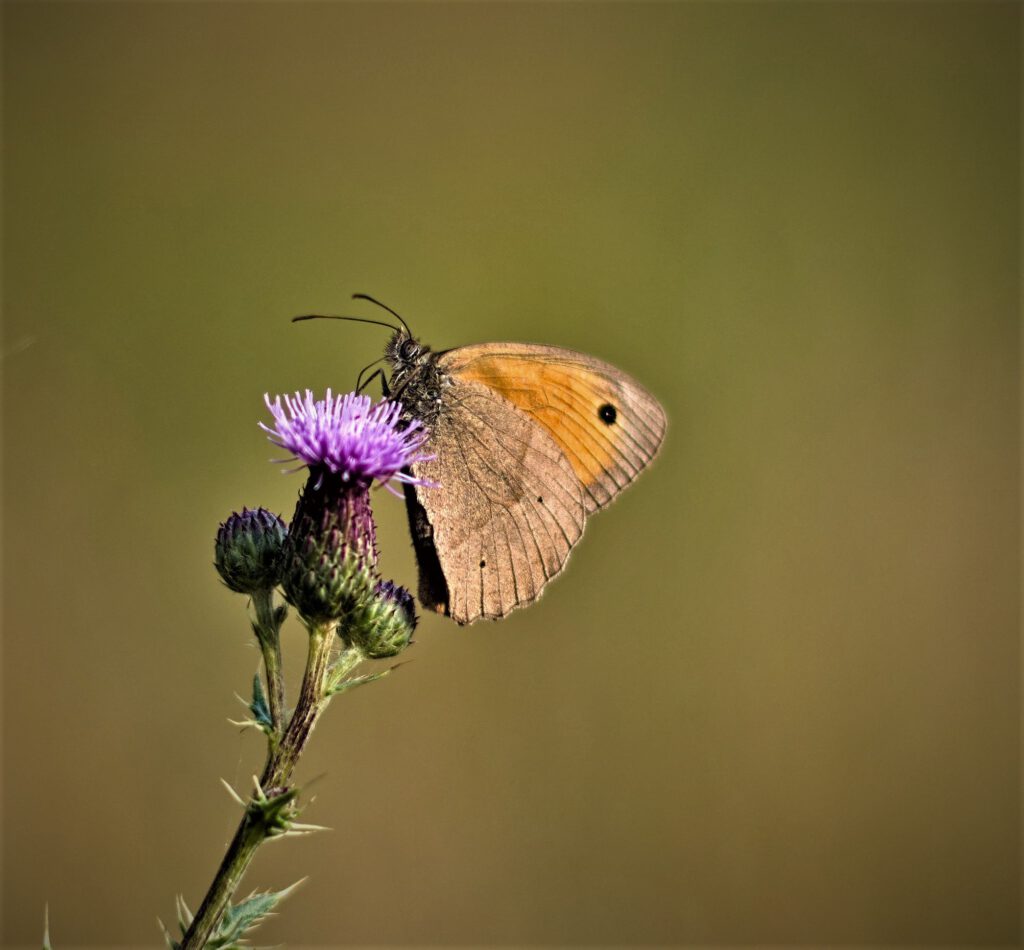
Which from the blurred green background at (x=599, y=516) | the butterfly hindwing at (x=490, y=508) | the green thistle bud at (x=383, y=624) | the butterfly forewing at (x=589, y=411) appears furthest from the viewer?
the blurred green background at (x=599, y=516)

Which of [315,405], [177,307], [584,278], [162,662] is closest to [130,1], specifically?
[177,307]

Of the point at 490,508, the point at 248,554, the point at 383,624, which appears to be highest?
the point at 490,508

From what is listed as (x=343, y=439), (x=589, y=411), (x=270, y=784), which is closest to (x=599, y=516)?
(x=589, y=411)

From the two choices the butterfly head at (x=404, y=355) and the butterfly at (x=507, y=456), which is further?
the butterfly head at (x=404, y=355)

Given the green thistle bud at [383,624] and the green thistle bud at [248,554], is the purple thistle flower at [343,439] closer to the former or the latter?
the green thistle bud at [248,554]

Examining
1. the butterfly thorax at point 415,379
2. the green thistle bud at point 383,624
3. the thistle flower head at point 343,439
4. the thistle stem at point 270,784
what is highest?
the butterfly thorax at point 415,379

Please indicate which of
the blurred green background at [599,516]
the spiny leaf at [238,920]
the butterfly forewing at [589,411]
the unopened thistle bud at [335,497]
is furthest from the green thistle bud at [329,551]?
the blurred green background at [599,516]

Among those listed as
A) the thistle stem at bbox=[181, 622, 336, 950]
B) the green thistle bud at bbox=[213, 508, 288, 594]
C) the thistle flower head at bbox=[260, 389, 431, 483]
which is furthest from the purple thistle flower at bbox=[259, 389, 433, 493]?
the thistle stem at bbox=[181, 622, 336, 950]

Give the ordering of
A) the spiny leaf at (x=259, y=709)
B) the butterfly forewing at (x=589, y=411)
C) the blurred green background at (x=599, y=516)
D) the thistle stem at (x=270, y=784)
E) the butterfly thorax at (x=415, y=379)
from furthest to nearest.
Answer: the blurred green background at (x=599, y=516), the butterfly forewing at (x=589, y=411), the butterfly thorax at (x=415, y=379), the spiny leaf at (x=259, y=709), the thistle stem at (x=270, y=784)

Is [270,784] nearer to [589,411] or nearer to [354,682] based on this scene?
[354,682]
